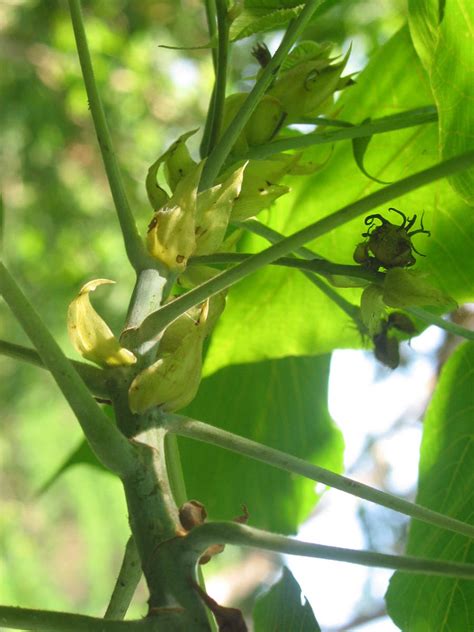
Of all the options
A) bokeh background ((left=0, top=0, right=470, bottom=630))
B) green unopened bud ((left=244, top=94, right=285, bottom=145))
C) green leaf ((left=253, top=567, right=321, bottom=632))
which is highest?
bokeh background ((left=0, top=0, right=470, bottom=630))

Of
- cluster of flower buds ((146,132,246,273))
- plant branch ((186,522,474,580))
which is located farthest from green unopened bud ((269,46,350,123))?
plant branch ((186,522,474,580))

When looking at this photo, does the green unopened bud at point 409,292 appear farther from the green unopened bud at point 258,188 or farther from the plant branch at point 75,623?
the plant branch at point 75,623

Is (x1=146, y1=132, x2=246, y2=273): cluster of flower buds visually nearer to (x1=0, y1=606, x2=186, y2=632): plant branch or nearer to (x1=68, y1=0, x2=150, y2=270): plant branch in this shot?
(x1=68, y1=0, x2=150, y2=270): plant branch

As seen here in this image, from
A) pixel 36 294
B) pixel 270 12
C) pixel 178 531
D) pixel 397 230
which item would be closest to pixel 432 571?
pixel 178 531


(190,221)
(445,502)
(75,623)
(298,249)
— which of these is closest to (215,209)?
(190,221)

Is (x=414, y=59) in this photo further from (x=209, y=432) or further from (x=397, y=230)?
(x=209, y=432)

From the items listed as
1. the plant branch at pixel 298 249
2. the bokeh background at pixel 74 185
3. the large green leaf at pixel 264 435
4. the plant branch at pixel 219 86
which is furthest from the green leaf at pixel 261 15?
the bokeh background at pixel 74 185

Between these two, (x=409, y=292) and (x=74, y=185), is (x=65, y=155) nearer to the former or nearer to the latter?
(x=74, y=185)
